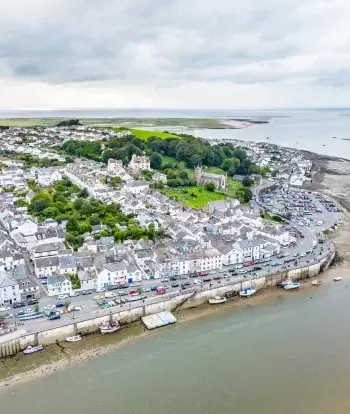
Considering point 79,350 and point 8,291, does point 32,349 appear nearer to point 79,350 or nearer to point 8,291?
point 79,350

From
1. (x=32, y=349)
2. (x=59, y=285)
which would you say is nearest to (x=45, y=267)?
(x=59, y=285)

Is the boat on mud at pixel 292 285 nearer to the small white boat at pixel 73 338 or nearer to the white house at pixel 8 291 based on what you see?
the small white boat at pixel 73 338

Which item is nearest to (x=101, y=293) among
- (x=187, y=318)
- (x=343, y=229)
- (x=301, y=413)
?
(x=187, y=318)

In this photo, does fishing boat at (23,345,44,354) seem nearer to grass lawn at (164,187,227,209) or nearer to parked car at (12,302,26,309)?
parked car at (12,302,26,309)

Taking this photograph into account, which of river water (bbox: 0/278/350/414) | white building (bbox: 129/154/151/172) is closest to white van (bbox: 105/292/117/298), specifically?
river water (bbox: 0/278/350/414)

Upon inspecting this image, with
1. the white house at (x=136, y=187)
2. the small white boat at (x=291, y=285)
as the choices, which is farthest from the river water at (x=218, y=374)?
the white house at (x=136, y=187)
